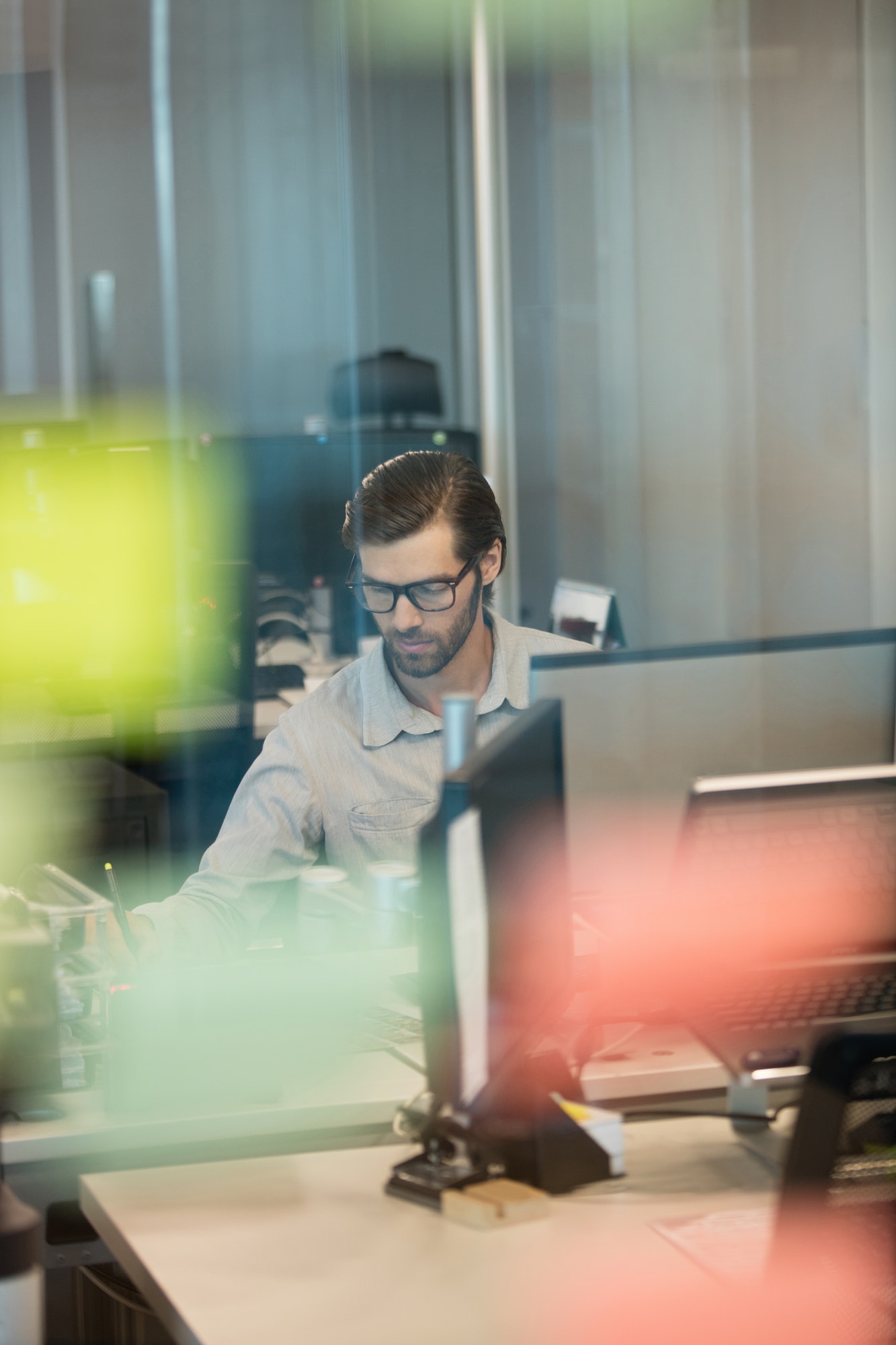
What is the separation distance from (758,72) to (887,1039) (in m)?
3.34

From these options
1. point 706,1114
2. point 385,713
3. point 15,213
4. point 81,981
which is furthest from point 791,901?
point 15,213

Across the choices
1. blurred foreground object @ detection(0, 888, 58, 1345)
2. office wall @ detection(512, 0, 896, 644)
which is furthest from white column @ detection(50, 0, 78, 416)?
blurred foreground object @ detection(0, 888, 58, 1345)

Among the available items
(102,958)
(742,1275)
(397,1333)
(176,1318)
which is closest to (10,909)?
(102,958)

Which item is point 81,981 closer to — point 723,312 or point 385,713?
point 385,713

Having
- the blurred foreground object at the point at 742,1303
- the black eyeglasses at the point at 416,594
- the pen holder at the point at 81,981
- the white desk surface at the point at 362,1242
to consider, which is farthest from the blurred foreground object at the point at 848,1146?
the black eyeglasses at the point at 416,594

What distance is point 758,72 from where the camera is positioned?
3.74 meters

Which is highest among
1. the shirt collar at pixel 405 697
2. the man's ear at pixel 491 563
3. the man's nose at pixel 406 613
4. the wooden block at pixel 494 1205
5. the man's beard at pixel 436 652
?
the man's ear at pixel 491 563

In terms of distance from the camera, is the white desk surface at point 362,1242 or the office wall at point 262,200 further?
the office wall at point 262,200

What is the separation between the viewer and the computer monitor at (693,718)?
1550 mm

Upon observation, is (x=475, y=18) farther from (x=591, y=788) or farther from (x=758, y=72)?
(x=591, y=788)

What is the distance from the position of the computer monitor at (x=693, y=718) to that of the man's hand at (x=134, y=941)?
1.49ft

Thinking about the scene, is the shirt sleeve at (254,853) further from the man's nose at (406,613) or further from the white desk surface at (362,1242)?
the white desk surface at (362,1242)

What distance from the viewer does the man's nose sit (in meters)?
2.03

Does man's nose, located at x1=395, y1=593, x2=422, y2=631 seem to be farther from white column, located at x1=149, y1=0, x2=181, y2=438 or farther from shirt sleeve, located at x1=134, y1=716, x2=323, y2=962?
white column, located at x1=149, y1=0, x2=181, y2=438
